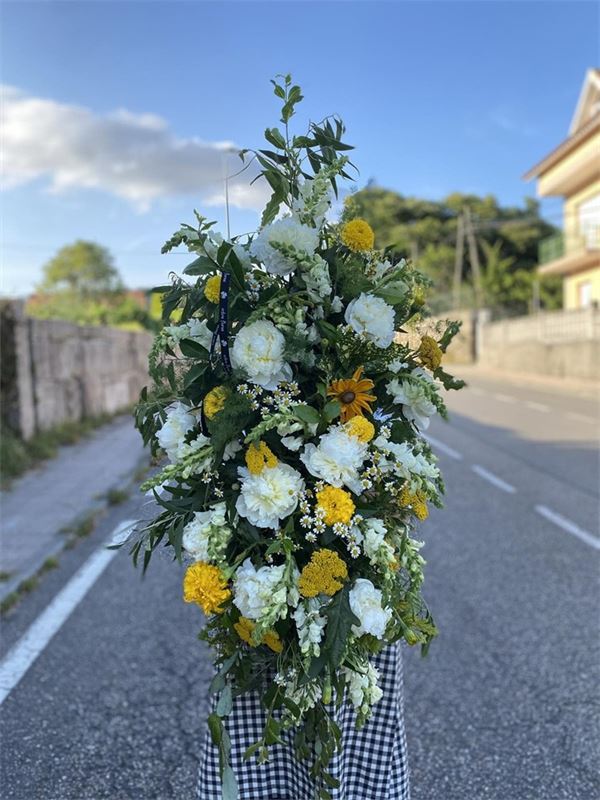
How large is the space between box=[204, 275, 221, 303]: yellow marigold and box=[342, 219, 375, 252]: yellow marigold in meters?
0.34

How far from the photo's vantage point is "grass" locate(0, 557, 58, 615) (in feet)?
14.7

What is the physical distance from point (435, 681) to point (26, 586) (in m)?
2.89

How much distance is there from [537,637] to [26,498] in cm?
568

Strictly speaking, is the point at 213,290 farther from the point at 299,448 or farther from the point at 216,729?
the point at 216,729

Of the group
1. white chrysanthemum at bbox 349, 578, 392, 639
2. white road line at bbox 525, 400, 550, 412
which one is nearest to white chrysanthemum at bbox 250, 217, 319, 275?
white chrysanthemum at bbox 349, 578, 392, 639

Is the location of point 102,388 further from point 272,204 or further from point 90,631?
point 272,204

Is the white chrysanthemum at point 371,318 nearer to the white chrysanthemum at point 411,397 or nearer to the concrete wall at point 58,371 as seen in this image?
the white chrysanthemum at point 411,397

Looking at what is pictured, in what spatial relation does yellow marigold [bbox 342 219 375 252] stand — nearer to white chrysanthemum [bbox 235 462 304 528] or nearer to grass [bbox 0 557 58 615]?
white chrysanthemum [bbox 235 462 304 528]

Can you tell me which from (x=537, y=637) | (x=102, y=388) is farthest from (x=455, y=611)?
(x=102, y=388)

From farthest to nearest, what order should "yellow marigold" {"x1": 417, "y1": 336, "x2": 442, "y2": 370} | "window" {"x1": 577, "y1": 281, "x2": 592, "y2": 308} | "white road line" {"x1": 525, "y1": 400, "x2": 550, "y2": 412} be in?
1. "window" {"x1": 577, "y1": 281, "x2": 592, "y2": 308}
2. "white road line" {"x1": 525, "y1": 400, "x2": 550, "y2": 412}
3. "yellow marigold" {"x1": 417, "y1": 336, "x2": 442, "y2": 370}

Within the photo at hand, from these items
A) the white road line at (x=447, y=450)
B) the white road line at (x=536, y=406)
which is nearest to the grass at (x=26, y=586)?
the white road line at (x=447, y=450)

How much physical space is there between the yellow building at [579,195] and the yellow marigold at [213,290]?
2754cm

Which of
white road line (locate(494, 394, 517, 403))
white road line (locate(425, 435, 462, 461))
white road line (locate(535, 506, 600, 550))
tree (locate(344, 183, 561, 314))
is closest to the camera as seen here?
Result: white road line (locate(535, 506, 600, 550))

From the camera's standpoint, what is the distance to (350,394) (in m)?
1.70
